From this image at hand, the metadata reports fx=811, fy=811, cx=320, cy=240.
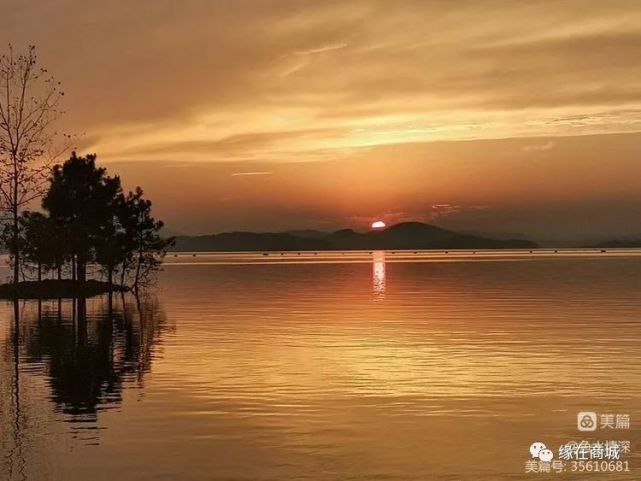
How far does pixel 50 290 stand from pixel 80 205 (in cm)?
802

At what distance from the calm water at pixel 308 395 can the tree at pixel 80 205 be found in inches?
1083

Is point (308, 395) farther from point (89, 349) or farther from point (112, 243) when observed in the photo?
point (112, 243)

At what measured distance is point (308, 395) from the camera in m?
21.3

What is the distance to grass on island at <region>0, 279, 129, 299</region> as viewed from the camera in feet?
228

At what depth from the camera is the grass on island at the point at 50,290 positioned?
6937 centimetres

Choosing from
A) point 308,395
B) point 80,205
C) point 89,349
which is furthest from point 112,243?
point 308,395

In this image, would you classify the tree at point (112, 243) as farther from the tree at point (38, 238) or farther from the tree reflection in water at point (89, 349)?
the tree reflection in water at point (89, 349)

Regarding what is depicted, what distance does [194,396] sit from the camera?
834 inches

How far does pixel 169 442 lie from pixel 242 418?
2.54 meters

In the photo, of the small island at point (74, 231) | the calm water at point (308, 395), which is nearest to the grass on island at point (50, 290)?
the small island at point (74, 231)

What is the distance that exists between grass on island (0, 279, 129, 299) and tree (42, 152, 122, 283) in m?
1.63

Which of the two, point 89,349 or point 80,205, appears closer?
point 89,349

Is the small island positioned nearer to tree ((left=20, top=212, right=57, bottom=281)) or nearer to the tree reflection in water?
tree ((left=20, top=212, right=57, bottom=281))

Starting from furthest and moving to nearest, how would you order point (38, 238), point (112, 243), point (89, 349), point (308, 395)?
point (112, 243), point (38, 238), point (89, 349), point (308, 395)
